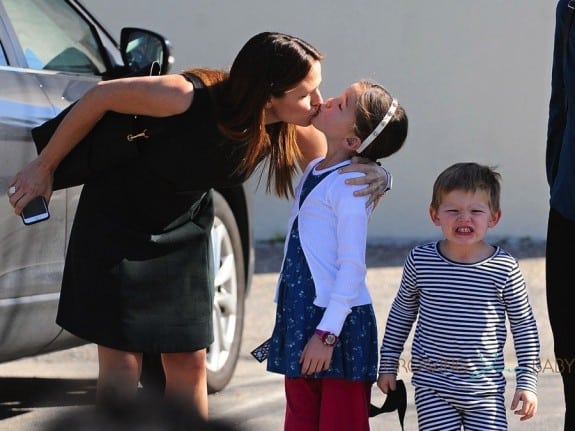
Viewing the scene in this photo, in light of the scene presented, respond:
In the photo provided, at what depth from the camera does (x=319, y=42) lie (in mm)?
9414

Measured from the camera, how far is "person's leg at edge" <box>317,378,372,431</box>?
341 cm

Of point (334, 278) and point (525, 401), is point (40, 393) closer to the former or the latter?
point (334, 278)

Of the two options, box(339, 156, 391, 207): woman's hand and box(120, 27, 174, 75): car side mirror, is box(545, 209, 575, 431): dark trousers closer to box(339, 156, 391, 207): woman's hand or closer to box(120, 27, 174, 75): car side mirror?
box(339, 156, 391, 207): woman's hand

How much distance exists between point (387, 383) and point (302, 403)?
0.25m

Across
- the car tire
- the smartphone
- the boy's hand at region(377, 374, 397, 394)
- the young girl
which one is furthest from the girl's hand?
the car tire

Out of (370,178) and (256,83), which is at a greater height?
(256,83)

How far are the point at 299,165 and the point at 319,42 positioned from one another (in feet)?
18.8

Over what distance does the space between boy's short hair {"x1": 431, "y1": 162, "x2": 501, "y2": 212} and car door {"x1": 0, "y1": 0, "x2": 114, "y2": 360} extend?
61.9 inches

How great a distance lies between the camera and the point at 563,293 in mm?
3717

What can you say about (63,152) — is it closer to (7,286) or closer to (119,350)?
(119,350)

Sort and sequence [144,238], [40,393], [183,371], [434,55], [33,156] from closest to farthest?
[144,238] → [183,371] → [33,156] → [40,393] → [434,55]

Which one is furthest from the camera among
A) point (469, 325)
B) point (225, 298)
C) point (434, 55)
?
point (434, 55)

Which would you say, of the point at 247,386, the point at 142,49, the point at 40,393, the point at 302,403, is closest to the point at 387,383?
the point at 302,403

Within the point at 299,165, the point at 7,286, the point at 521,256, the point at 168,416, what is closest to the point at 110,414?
the point at 168,416
